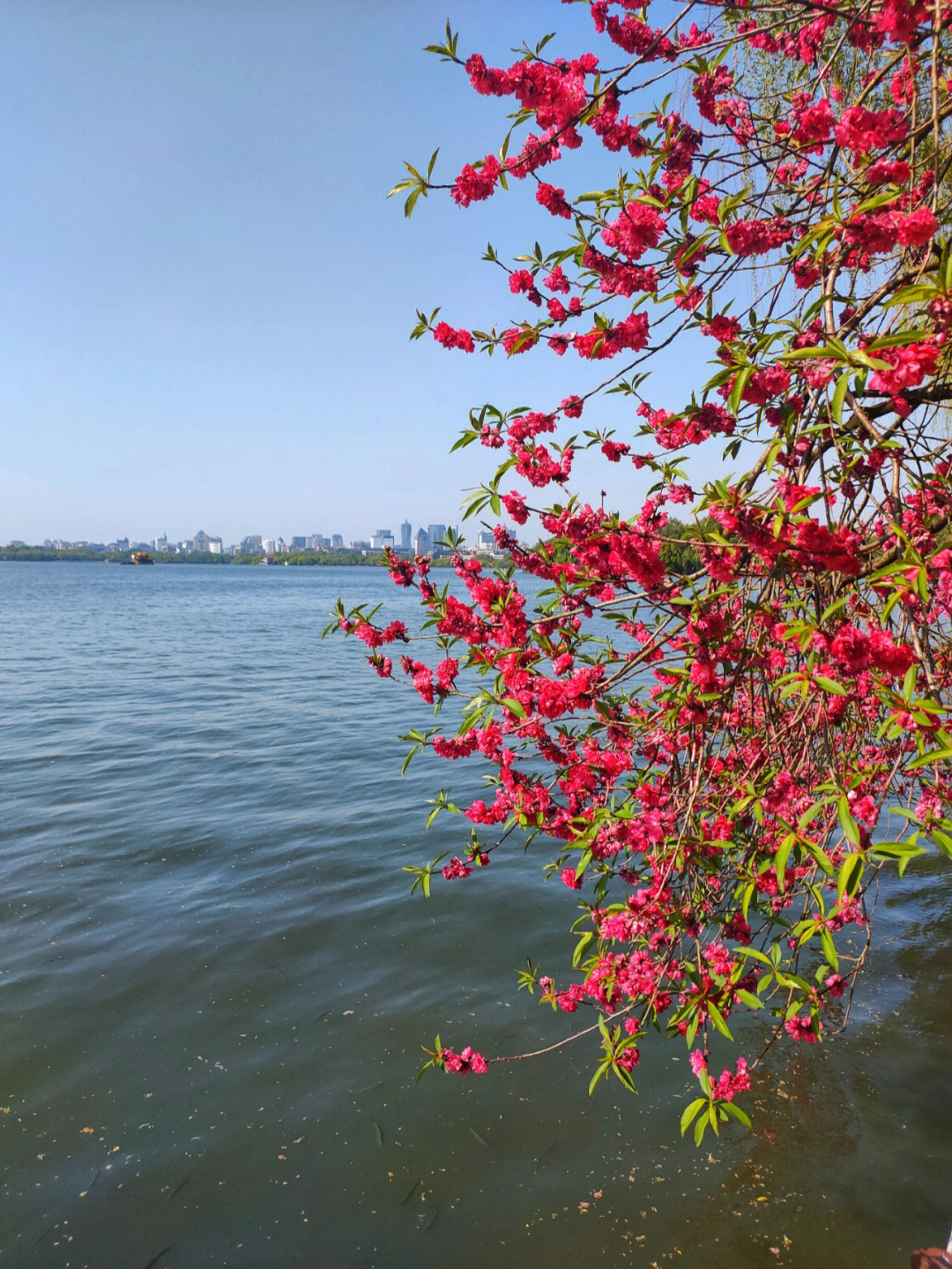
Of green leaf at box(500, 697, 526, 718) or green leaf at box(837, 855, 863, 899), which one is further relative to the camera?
green leaf at box(500, 697, 526, 718)

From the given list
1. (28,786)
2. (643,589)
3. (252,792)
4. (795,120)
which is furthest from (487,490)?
(28,786)

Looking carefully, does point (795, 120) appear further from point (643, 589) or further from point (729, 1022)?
point (729, 1022)

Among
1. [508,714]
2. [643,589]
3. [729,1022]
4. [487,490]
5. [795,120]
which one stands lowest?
[729,1022]

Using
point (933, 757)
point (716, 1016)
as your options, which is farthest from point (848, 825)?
point (716, 1016)

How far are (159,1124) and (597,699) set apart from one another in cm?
355

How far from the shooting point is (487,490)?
123 inches

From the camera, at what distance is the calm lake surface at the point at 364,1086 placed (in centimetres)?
346

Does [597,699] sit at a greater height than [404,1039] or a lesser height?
greater

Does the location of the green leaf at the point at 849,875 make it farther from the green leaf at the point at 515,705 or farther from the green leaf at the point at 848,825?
the green leaf at the point at 515,705

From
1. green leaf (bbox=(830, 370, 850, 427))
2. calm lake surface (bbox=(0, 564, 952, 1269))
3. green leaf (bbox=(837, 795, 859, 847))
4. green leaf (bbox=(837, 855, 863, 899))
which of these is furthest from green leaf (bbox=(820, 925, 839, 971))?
calm lake surface (bbox=(0, 564, 952, 1269))

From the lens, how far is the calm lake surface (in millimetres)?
3461

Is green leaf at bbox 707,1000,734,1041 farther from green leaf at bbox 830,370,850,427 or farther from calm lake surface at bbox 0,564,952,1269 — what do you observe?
calm lake surface at bbox 0,564,952,1269

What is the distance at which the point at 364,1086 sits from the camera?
4398 millimetres

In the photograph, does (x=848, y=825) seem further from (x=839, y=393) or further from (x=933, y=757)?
(x=839, y=393)
